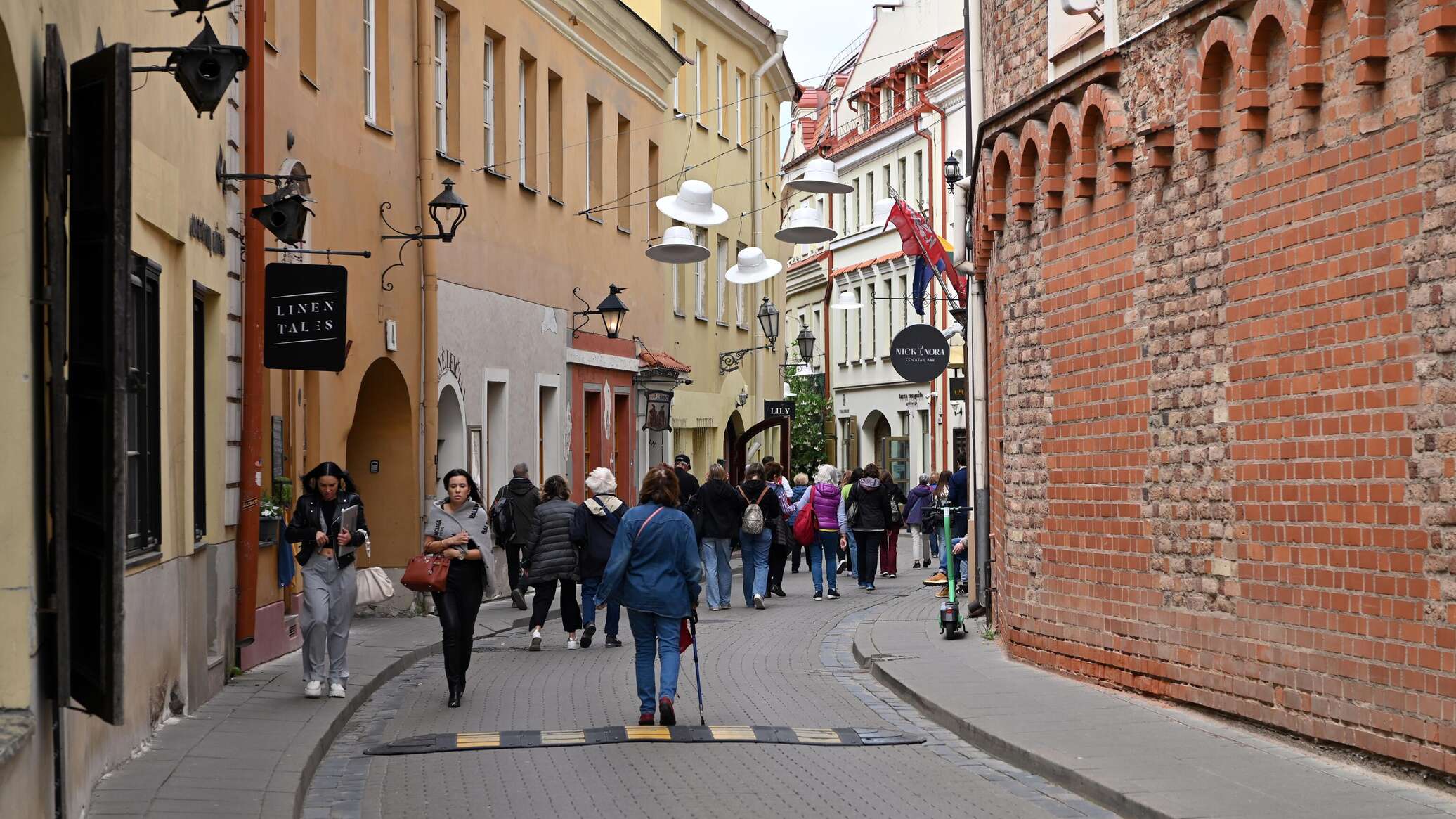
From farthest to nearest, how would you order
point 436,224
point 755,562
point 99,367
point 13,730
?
point 755,562 < point 436,224 < point 99,367 < point 13,730

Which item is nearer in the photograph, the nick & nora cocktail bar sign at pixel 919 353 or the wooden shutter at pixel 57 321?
the wooden shutter at pixel 57 321

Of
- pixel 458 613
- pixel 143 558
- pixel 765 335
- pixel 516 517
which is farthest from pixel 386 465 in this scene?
pixel 765 335

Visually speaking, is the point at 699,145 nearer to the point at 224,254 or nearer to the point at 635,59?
the point at 635,59

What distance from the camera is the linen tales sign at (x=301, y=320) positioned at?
14.8 m

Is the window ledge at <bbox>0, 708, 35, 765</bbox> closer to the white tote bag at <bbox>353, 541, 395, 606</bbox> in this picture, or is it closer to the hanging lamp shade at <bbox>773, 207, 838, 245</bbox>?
the white tote bag at <bbox>353, 541, 395, 606</bbox>

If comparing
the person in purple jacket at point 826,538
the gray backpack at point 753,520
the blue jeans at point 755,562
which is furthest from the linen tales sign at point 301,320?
the person in purple jacket at point 826,538

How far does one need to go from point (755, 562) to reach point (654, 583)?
36.5 ft

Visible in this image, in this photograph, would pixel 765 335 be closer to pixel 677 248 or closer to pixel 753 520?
pixel 677 248

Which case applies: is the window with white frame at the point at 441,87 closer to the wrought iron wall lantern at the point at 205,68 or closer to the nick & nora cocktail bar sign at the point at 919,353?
the nick & nora cocktail bar sign at the point at 919,353

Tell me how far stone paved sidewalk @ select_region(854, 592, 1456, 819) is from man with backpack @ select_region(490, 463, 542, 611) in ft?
24.5

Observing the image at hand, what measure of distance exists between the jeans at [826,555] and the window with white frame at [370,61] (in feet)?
27.6

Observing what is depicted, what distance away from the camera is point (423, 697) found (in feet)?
45.4

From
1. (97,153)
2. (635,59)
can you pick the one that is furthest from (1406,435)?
(635,59)

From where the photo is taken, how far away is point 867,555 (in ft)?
87.1
